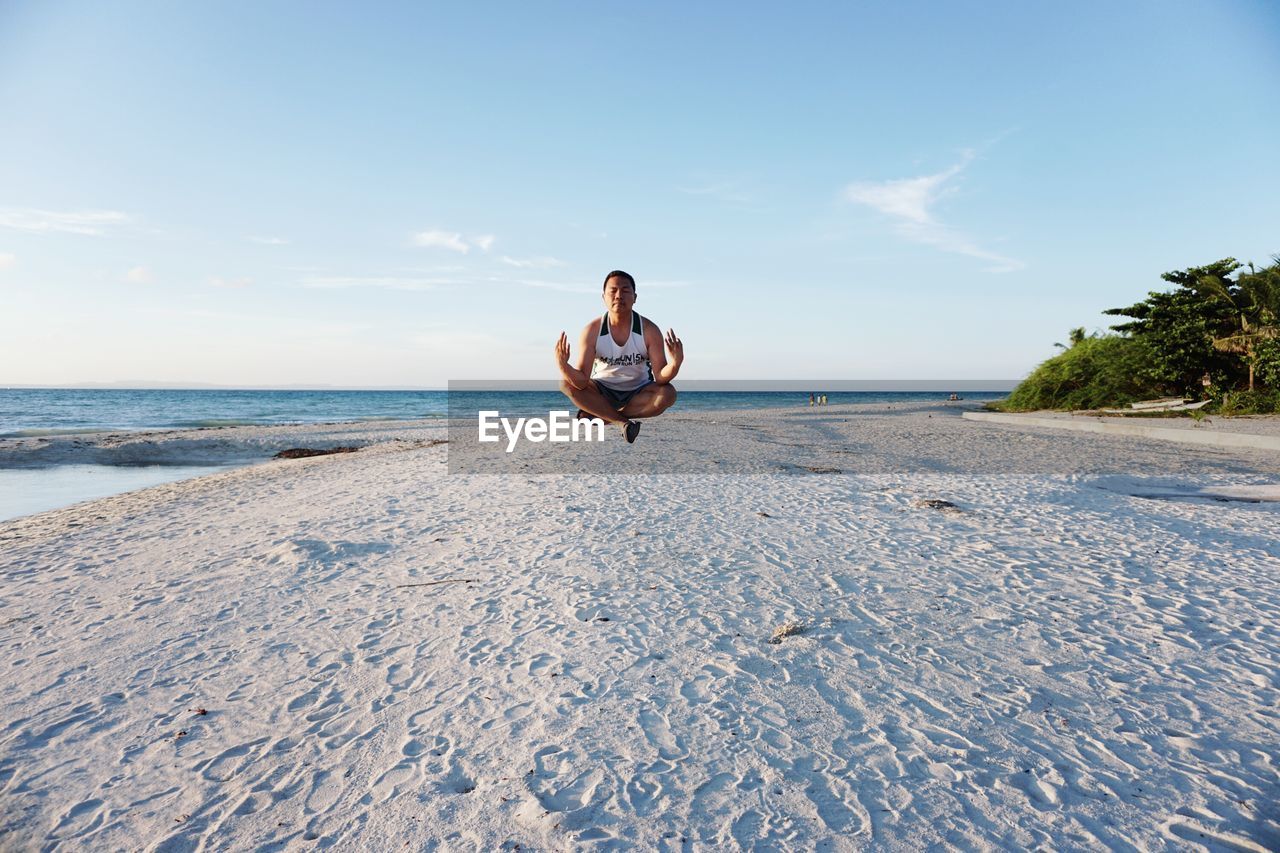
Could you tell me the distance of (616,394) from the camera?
4.70 metres

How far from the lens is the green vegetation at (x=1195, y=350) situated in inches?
896

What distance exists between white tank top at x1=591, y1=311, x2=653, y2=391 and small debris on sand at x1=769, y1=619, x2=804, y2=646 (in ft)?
7.99

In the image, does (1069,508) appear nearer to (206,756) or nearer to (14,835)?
(206,756)

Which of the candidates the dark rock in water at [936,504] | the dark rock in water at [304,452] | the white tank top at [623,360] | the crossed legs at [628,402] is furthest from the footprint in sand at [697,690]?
the dark rock in water at [304,452]

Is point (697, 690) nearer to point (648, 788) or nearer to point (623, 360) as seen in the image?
point (648, 788)

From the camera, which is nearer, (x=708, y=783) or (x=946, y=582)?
(x=708, y=783)

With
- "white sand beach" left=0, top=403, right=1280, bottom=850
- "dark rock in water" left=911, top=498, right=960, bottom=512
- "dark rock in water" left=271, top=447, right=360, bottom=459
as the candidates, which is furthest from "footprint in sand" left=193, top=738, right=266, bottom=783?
"dark rock in water" left=271, top=447, right=360, bottom=459

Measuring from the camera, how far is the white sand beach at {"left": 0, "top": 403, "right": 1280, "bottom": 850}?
12.3 ft

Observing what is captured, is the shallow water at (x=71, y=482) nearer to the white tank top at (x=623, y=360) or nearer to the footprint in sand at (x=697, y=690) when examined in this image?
the white tank top at (x=623, y=360)

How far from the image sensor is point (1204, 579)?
7129 mm

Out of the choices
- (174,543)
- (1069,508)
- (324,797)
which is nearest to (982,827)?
(324,797)

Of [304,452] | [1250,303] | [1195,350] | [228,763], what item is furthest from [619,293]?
[1250,303]

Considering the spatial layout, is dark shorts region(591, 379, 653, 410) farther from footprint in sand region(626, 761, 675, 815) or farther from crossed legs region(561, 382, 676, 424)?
footprint in sand region(626, 761, 675, 815)

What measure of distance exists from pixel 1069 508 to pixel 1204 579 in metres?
2.98
